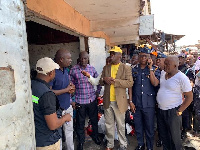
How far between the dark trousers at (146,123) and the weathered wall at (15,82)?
2.28m

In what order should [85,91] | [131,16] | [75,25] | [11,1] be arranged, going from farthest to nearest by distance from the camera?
[131,16] < [75,25] < [85,91] < [11,1]

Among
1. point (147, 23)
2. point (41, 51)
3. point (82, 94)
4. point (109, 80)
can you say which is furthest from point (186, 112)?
point (41, 51)

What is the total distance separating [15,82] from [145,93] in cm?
244

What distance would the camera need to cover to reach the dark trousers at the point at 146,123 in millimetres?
3240

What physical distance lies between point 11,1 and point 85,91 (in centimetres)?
233

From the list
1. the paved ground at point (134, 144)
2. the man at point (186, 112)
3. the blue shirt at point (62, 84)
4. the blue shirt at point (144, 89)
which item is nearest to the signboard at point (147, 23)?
the man at point (186, 112)

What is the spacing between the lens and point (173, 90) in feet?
9.24

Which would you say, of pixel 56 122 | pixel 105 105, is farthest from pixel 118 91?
pixel 56 122

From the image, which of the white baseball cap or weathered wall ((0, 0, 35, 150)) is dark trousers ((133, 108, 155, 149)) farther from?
weathered wall ((0, 0, 35, 150))

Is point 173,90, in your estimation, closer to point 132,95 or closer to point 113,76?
point 132,95

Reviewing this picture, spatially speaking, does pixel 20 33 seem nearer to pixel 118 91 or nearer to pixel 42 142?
pixel 42 142

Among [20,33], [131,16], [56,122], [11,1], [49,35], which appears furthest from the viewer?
[49,35]

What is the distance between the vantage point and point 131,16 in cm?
428

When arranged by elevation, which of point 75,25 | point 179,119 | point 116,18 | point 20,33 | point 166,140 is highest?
point 116,18
